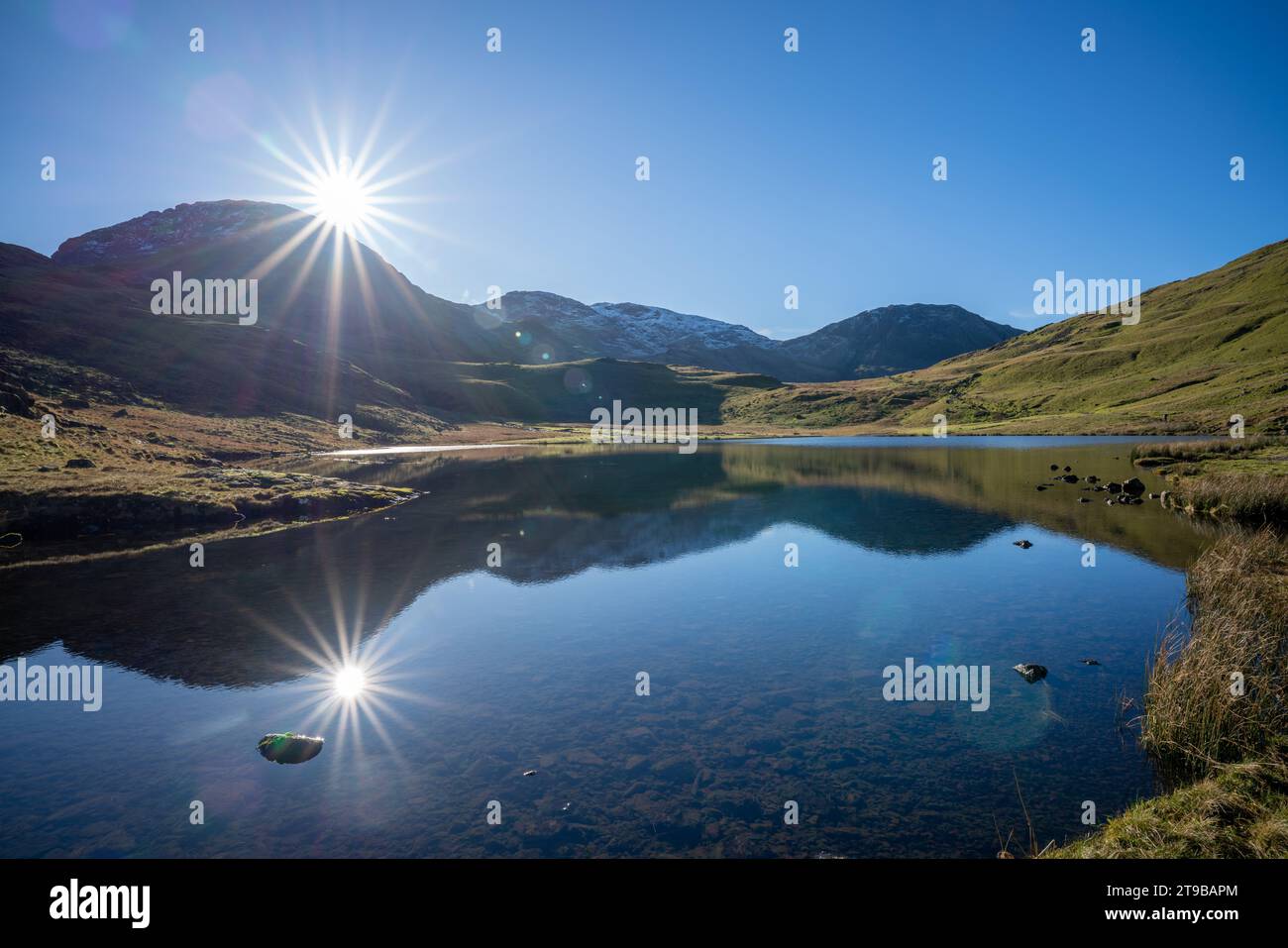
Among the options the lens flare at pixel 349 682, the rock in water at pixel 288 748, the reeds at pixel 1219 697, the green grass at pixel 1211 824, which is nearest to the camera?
the green grass at pixel 1211 824

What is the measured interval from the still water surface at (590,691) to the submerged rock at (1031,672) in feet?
1.51

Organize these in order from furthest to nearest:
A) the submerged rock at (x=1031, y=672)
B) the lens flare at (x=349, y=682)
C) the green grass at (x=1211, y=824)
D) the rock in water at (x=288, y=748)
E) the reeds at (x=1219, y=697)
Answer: the lens flare at (x=349, y=682), the submerged rock at (x=1031, y=672), the rock in water at (x=288, y=748), the reeds at (x=1219, y=697), the green grass at (x=1211, y=824)

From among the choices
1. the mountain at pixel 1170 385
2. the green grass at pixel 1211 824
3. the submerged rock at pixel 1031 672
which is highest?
the mountain at pixel 1170 385

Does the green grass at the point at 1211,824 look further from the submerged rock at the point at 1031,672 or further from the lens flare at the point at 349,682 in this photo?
the lens flare at the point at 349,682

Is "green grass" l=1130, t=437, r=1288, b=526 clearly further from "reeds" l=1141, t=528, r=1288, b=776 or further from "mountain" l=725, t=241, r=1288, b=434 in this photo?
"mountain" l=725, t=241, r=1288, b=434

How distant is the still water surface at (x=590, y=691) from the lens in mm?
12617

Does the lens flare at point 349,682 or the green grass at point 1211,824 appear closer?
the green grass at point 1211,824

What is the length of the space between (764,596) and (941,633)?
825 centimetres

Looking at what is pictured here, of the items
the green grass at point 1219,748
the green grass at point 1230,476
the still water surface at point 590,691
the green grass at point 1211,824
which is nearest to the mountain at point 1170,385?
the green grass at point 1230,476

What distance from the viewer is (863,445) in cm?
13175

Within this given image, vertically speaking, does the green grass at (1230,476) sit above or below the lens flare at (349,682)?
above

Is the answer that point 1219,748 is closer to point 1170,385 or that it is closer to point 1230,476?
point 1230,476
